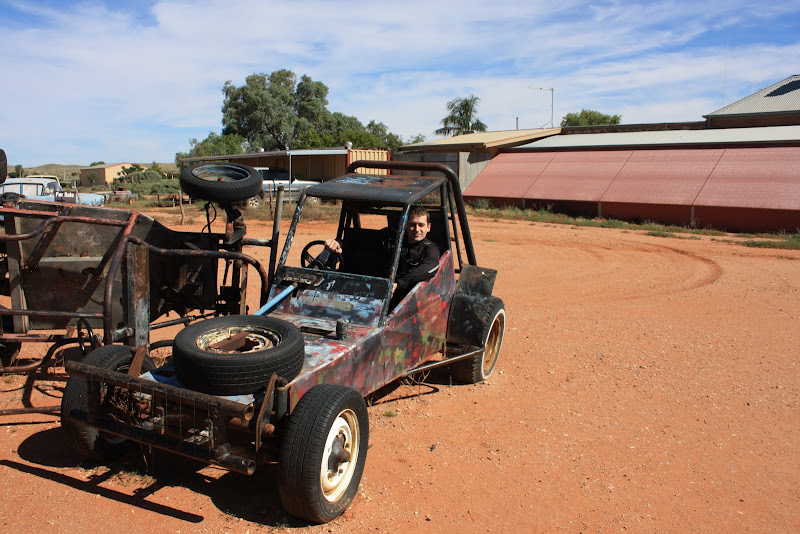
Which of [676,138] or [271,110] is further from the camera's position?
[271,110]

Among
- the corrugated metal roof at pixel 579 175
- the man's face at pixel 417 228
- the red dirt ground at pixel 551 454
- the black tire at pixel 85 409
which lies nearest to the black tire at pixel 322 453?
the red dirt ground at pixel 551 454

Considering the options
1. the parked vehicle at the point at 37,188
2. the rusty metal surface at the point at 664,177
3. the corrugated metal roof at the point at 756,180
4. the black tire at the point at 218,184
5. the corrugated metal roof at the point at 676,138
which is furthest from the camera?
the corrugated metal roof at the point at 676,138

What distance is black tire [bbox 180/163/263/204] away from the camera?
558 centimetres

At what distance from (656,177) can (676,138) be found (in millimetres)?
4180

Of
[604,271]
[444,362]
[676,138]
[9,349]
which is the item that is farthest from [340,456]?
[676,138]

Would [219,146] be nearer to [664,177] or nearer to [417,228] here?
[664,177]

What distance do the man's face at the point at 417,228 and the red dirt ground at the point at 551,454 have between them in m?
1.40

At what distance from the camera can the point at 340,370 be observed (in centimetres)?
400

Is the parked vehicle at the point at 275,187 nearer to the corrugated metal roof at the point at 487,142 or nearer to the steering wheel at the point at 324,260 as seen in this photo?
the corrugated metal roof at the point at 487,142

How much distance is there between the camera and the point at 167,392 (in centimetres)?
336

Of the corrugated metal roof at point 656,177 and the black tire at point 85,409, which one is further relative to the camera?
the corrugated metal roof at point 656,177

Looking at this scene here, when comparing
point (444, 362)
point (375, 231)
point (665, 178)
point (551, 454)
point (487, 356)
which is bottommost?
point (551, 454)

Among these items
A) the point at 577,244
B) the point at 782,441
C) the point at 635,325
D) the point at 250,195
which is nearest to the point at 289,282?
the point at 250,195

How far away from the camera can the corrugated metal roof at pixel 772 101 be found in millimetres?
32781
